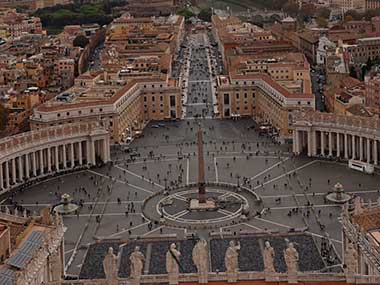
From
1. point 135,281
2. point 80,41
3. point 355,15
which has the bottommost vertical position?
point 80,41

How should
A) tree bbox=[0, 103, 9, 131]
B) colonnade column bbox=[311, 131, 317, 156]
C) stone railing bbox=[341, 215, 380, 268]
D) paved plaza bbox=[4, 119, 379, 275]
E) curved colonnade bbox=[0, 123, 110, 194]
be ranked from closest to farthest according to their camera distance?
stone railing bbox=[341, 215, 380, 268] < paved plaza bbox=[4, 119, 379, 275] < curved colonnade bbox=[0, 123, 110, 194] < colonnade column bbox=[311, 131, 317, 156] < tree bbox=[0, 103, 9, 131]

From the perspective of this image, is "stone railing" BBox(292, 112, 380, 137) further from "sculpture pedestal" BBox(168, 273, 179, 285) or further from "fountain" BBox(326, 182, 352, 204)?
"sculpture pedestal" BBox(168, 273, 179, 285)

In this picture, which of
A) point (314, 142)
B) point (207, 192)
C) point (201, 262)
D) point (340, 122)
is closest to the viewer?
point (201, 262)

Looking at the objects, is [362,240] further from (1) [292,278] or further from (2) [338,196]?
(2) [338,196]

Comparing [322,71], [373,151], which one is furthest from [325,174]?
[322,71]

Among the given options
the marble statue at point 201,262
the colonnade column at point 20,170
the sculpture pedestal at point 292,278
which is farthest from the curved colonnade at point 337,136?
the marble statue at point 201,262

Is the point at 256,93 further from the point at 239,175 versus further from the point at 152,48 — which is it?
the point at 152,48

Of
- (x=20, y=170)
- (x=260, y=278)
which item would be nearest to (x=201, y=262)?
(x=260, y=278)

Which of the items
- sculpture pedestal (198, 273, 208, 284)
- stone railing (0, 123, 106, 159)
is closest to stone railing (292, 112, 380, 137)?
stone railing (0, 123, 106, 159)
